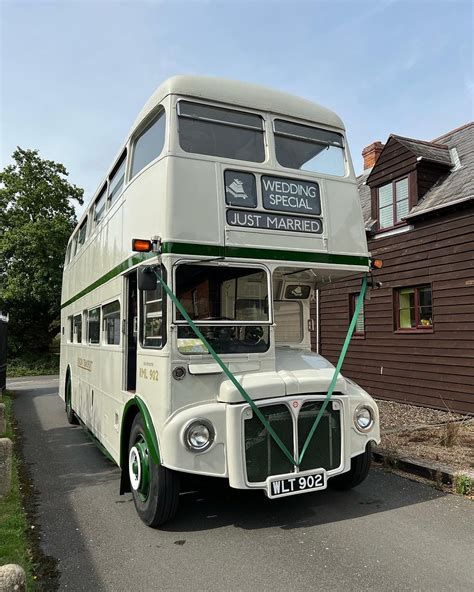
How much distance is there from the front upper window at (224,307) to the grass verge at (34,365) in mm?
22822

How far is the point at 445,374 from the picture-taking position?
35.1ft

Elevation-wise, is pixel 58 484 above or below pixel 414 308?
below

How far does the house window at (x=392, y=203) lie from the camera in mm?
12141

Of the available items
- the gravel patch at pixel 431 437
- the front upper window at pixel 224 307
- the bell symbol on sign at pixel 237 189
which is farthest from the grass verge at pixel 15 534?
the gravel patch at pixel 431 437

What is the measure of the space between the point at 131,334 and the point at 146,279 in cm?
161

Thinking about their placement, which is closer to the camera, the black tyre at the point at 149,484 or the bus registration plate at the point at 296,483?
the bus registration plate at the point at 296,483

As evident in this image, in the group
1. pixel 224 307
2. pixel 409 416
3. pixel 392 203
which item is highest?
pixel 392 203

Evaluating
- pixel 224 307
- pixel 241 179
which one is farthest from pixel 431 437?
pixel 241 179

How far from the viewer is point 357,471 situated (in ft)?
17.4

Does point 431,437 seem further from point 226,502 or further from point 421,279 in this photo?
point 421,279

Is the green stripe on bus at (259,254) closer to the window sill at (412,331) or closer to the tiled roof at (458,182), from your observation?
the tiled roof at (458,182)

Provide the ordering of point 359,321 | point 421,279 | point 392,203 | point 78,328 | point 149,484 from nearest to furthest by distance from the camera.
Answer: point 149,484, point 78,328, point 421,279, point 392,203, point 359,321

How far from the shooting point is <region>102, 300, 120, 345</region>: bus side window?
5.92 m

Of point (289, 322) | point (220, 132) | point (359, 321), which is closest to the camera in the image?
point (220, 132)
